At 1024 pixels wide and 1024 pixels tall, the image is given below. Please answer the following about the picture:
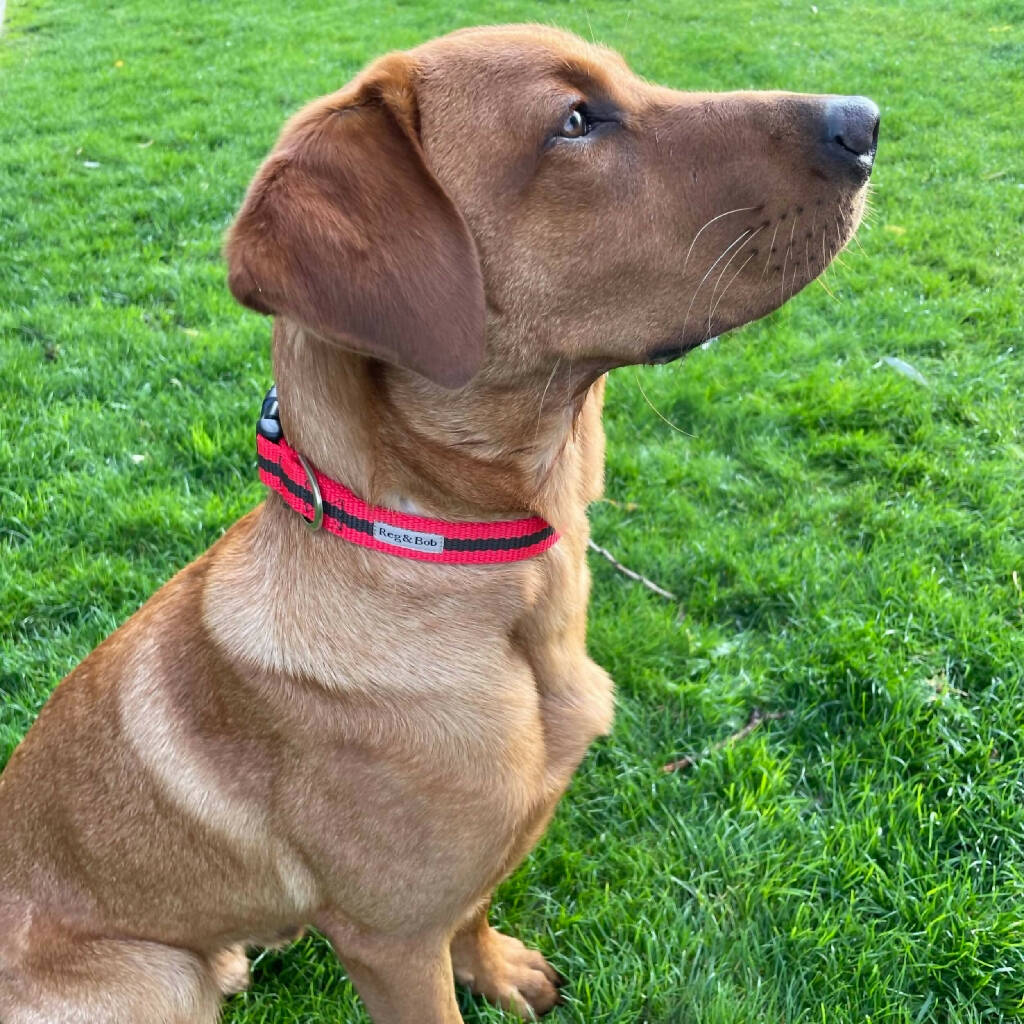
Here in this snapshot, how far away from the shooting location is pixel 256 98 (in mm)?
9078

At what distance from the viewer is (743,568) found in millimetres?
3576

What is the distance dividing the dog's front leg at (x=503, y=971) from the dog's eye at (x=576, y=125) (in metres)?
1.91

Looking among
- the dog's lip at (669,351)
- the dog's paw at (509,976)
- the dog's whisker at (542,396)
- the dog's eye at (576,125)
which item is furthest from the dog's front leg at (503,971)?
the dog's eye at (576,125)

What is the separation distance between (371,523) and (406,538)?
0.08 meters

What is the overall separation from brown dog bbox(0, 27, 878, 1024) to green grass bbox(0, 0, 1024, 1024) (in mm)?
589

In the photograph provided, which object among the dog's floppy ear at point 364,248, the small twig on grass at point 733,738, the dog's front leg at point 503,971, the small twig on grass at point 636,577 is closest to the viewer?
the dog's floppy ear at point 364,248

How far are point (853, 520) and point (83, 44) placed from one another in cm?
1197

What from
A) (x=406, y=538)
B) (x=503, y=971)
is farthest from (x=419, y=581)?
(x=503, y=971)

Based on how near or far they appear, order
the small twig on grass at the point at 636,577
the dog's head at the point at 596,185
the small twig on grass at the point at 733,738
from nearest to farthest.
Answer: the dog's head at the point at 596,185 < the small twig on grass at the point at 733,738 < the small twig on grass at the point at 636,577

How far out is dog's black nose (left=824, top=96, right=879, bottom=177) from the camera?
1900 millimetres

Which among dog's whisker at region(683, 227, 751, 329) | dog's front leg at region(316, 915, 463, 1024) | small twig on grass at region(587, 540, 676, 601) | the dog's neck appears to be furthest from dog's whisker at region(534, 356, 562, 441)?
small twig on grass at region(587, 540, 676, 601)

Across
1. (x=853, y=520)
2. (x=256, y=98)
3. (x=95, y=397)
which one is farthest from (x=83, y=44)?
(x=853, y=520)

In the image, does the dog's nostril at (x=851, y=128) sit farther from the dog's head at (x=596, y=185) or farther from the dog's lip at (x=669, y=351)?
the dog's lip at (x=669, y=351)

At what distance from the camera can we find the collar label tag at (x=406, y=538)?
1925mm
